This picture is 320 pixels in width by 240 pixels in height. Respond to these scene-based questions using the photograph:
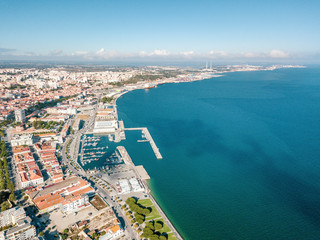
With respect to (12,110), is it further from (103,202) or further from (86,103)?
(103,202)

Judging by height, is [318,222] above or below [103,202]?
below

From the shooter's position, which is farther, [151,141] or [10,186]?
[151,141]

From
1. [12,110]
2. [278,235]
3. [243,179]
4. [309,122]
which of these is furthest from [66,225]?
[309,122]

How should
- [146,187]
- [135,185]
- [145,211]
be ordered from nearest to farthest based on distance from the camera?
[145,211], [135,185], [146,187]

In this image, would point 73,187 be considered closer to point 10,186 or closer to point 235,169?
point 10,186

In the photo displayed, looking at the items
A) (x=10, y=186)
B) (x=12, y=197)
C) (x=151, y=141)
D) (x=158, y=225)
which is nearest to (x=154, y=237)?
(x=158, y=225)

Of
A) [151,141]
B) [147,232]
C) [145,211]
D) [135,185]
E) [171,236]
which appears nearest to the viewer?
[147,232]

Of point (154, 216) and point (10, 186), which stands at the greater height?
point (10, 186)

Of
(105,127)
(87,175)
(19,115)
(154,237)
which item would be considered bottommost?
(154,237)
